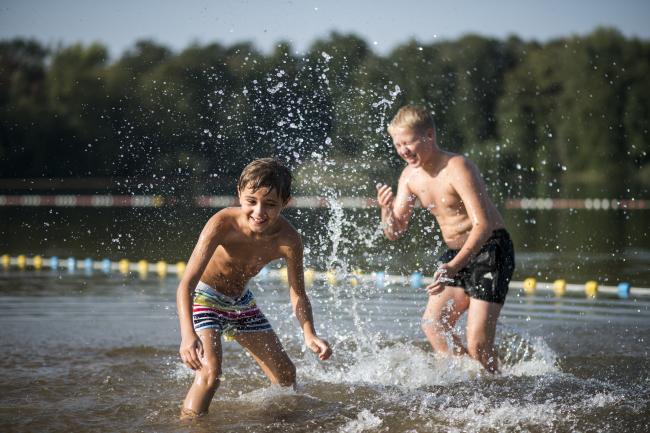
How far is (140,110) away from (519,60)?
105ft

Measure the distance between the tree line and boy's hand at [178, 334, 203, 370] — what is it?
3658 cm

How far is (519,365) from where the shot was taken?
7086 mm

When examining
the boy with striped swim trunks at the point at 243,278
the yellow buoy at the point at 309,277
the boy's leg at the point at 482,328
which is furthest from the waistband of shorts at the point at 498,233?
the yellow buoy at the point at 309,277

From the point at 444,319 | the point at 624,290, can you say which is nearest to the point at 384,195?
the point at 444,319

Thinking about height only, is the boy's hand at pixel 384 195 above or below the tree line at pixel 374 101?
below

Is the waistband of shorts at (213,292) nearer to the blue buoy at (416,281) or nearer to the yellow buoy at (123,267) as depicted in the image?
the blue buoy at (416,281)

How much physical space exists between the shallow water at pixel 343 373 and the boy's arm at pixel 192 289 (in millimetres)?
618

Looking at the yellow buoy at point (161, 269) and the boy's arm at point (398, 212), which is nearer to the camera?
the boy's arm at point (398, 212)

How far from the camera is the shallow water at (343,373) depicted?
5.38m

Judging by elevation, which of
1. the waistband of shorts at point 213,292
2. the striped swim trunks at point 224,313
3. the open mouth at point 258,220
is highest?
the open mouth at point 258,220

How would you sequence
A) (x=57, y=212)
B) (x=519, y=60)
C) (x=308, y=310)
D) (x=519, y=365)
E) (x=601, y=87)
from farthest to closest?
(x=519, y=60)
(x=601, y=87)
(x=57, y=212)
(x=519, y=365)
(x=308, y=310)

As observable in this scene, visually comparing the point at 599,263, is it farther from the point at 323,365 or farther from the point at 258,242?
the point at 258,242

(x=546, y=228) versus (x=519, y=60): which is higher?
(x=519, y=60)

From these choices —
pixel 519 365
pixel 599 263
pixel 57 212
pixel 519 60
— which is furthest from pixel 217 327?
pixel 519 60
